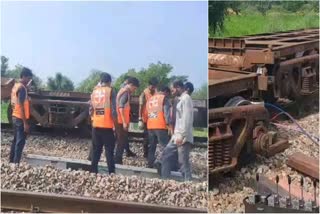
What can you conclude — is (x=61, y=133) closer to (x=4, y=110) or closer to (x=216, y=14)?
(x=4, y=110)

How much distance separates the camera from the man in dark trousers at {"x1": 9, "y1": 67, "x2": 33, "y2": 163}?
16.3 ft

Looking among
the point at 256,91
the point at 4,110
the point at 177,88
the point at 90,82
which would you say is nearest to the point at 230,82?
the point at 256,91

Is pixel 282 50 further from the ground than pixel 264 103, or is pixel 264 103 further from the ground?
pixel 282 50

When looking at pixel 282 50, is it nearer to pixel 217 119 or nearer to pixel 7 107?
pixel 217 119

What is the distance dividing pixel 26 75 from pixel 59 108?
36 cm

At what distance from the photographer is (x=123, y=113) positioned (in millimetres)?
4684

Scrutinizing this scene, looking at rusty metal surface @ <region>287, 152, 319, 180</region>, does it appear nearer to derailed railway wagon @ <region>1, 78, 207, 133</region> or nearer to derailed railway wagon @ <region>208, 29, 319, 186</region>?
derailed railway wagon @ <region>208, 29, 319, 186</region>

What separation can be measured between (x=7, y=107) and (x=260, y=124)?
6.49 feet

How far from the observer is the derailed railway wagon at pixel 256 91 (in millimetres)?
4316

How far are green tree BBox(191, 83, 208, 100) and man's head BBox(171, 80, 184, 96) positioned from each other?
0.36ft

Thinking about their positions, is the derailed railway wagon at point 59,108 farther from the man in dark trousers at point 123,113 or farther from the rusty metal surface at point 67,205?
the rusty metal surface at point 67,205

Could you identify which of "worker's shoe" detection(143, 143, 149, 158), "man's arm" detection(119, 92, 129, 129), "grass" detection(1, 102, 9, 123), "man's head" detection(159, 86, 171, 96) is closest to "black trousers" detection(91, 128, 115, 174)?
"man's arm" detection(119, 92, 129, 129)

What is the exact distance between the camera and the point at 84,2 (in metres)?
4.71

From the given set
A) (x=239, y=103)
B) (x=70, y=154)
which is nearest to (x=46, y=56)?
(x=70, y=154)
